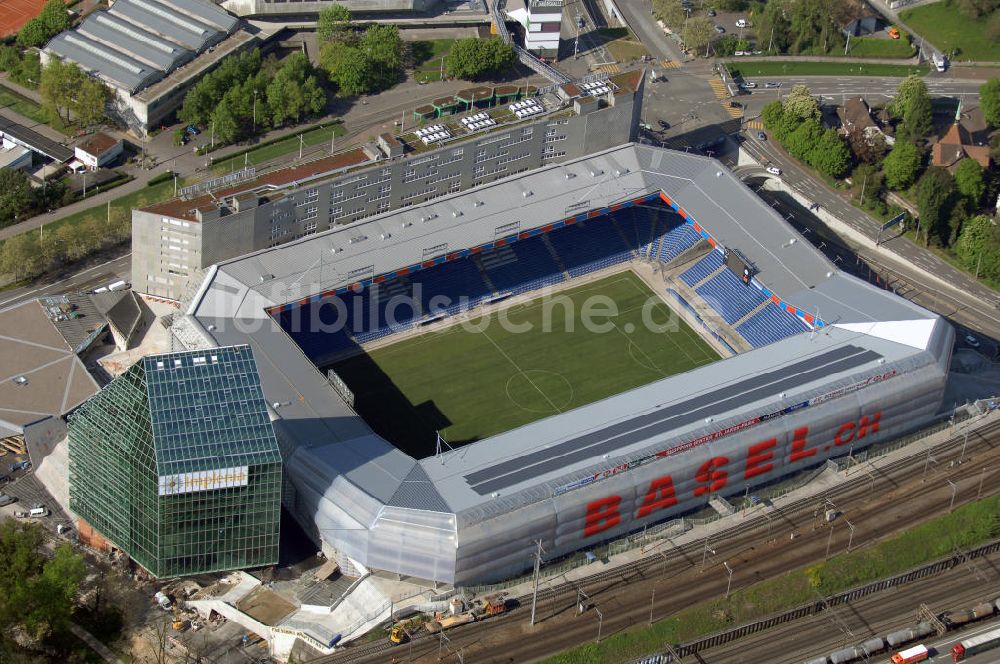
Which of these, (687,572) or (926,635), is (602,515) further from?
(926,635)

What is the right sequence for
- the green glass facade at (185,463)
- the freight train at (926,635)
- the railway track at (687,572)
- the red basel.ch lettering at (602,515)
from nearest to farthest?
1. the green glass facade at (185,463)
2. the railway track at (687,572)
3. the freight train at (926,635)
4. the red basel.ch lettering at (602,515)

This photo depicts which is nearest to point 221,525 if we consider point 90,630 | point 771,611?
point 90,630

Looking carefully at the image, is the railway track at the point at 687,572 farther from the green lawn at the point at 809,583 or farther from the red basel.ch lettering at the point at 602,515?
the red basel.ch lettering at the point at 602,515

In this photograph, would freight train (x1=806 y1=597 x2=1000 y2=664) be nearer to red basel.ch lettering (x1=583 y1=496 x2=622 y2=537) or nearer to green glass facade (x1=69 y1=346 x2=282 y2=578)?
red basel.ch lettering (x1=583 y1=496 x2=622 y2=537)

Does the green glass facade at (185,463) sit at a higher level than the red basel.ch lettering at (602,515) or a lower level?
higher

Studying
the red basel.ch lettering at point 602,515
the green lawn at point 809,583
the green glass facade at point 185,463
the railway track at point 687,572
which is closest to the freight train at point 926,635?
the green lawn at point 809,583

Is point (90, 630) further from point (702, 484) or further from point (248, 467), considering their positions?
point (702, 484)

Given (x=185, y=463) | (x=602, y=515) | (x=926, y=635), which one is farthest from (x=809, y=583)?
(x=185, y=463)
